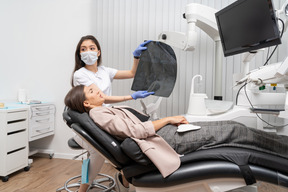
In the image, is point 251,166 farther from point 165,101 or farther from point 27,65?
point 27,65

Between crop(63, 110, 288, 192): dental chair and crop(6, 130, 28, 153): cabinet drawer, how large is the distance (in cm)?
141

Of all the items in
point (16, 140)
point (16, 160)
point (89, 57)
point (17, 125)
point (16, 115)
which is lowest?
point (16, 160)

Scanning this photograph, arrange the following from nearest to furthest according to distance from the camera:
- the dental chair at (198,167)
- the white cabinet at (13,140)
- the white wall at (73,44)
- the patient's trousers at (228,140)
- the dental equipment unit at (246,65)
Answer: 1. the dental chair at (198,167)
2. the patient's trousers at (228,140)
3. the dental equipment unit at (246,65)
4. the white cabinet at (13,140)
5. the white wall at (73,44)

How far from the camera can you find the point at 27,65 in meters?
2.70

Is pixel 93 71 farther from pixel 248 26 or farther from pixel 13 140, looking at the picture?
pixel 248 26

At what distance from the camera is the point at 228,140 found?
100cm

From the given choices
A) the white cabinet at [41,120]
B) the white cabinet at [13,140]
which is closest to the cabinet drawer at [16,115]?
the white cabinet at [13,140]

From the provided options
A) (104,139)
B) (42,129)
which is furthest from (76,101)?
(42,129)

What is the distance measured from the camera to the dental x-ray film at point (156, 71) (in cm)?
172

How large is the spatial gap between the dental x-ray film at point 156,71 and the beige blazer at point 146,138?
2.18 ft

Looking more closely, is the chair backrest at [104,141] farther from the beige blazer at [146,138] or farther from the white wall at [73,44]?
the white wall at [73,44]

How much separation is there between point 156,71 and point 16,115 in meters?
1.48

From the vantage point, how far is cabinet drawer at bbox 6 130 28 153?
202 cm

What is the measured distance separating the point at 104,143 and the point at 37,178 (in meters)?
1.46
